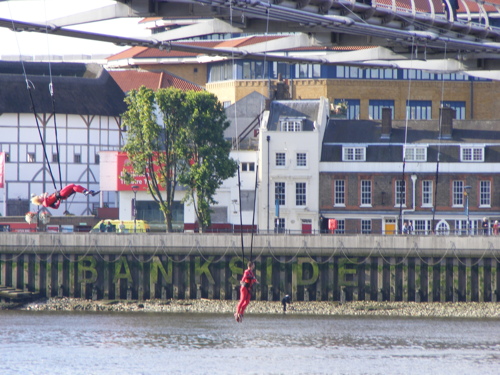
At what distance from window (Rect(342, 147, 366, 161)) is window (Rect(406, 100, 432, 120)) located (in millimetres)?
31810

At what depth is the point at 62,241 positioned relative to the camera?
199 ft

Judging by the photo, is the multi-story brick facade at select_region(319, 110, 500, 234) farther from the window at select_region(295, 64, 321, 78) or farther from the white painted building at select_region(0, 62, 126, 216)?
the window at select_region(295, 64, 321, 78)

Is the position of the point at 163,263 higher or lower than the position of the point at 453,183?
lower

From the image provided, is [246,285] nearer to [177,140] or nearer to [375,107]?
[177,140]

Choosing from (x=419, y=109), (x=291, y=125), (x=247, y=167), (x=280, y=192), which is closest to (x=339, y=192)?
(x=280, y=192)

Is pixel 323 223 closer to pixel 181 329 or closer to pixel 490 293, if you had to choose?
pixel 490 293

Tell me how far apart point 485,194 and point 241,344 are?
30713 millimetres

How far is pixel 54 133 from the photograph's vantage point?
283ft

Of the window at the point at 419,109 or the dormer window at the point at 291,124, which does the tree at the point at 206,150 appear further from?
the window at the point at 419,109

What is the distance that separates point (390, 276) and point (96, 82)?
38.4 m

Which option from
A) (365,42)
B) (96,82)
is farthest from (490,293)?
(96,82)

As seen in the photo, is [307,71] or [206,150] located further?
[307,71]

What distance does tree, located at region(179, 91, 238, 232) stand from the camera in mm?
73500

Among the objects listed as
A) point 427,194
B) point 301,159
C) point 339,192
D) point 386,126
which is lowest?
point 427,194
